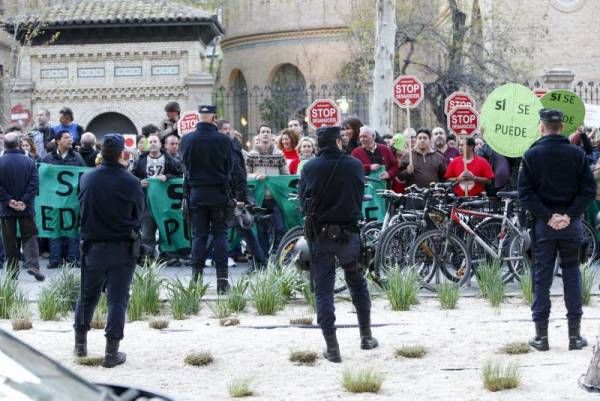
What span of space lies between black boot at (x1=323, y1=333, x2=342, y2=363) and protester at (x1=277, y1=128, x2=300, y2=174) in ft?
25.8

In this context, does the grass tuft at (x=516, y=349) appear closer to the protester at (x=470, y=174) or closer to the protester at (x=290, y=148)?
the protester at (x=470, y=174)

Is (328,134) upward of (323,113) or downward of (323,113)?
downward

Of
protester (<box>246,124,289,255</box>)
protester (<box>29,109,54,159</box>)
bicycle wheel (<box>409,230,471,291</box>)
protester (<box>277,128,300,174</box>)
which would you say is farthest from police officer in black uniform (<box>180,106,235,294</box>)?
protester (<box>29,109,54,159</box>)

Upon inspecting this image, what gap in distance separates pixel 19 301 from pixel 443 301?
14.1 feet

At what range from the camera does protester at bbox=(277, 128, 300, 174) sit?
1844 cm

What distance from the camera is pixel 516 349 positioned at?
35.6 ft

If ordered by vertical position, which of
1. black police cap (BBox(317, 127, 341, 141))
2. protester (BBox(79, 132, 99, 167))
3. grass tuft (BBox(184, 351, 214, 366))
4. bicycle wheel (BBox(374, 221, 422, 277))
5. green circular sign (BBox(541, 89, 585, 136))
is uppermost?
green circular sign (BBox(541, 89, 585, 136))

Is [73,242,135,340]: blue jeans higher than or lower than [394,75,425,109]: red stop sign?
lower

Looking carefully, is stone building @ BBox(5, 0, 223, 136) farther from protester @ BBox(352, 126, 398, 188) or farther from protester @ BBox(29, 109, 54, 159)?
protester @ BBox(352, 126, 398, 188)

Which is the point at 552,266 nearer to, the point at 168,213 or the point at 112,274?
the point at 112,274

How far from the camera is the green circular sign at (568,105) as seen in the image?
53.4 ft

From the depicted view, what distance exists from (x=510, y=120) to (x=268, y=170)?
3.67 metres

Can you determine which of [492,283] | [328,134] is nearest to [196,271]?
[492,283]

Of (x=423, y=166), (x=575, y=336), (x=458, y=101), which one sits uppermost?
(x=458, y=101)
